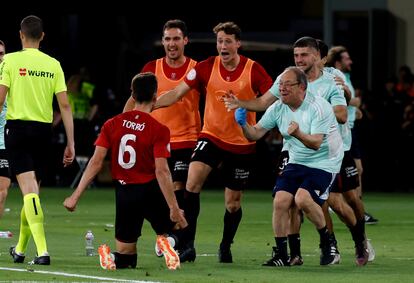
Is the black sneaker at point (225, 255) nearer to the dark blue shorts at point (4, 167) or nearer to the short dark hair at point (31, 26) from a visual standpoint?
the dark blue shorts at point (4, 167)

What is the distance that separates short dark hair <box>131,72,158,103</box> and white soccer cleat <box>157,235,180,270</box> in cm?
122

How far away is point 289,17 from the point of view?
3678cm

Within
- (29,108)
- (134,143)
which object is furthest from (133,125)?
(29,108)

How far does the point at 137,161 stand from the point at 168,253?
33.5 inches

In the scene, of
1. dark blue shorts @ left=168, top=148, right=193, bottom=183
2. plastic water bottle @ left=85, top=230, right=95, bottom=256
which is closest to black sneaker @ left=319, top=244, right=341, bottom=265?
dark blue shorts @ left=168, top=148, right=193, bottom=183

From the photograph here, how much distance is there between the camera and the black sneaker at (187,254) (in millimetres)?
15305

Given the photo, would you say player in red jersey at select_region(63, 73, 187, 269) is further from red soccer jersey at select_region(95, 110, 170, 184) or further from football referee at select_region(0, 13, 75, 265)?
football referee at select_region(0, 13, 75, 265)

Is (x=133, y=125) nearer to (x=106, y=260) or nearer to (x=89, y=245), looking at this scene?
(x=106, y=260)

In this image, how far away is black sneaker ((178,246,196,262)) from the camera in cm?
1531

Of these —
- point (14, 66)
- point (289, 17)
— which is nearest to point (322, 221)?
point (14, 66)

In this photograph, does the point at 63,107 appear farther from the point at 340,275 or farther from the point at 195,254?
the point at 340,275

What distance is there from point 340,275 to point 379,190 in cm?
1662

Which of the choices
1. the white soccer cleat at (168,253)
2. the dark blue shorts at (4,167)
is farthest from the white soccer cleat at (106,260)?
the dark blue shorts at (4,167)

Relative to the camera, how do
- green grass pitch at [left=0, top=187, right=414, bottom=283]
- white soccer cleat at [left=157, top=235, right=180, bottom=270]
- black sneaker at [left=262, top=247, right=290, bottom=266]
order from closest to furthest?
1. green grass pitch at [left=0, top=187, right=414, bottom=283]
2. white soccer cleat at [left=157, top=235, right=180, bottom=270]
3. black sneaker at [left=262, top=247, right=290, bottom=266]
